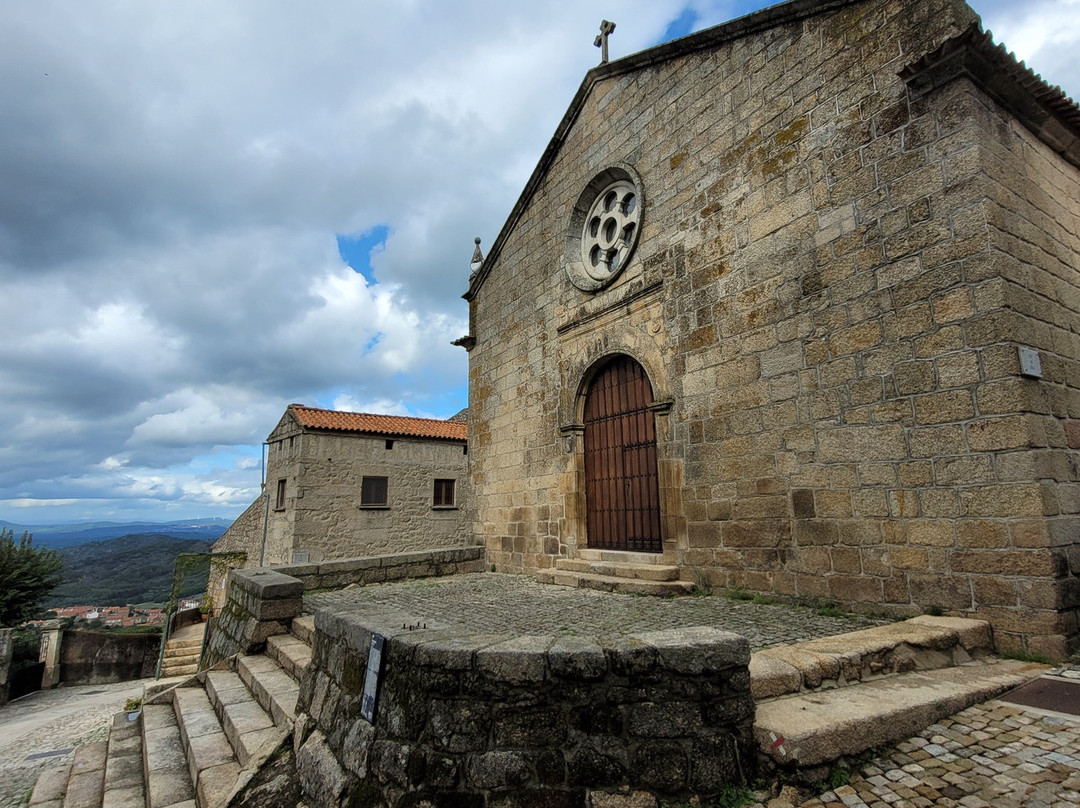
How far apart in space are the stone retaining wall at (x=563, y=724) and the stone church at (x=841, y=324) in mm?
2688

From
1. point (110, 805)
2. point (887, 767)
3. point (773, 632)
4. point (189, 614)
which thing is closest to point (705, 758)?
point (887, 767)

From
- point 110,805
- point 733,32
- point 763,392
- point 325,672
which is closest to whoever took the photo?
point 325,672

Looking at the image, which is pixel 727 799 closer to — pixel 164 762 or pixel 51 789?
pixel 164 762

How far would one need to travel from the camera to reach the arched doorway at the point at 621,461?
24.0 feet

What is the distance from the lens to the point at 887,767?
2.56 m

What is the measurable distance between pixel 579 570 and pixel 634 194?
17.5 feet

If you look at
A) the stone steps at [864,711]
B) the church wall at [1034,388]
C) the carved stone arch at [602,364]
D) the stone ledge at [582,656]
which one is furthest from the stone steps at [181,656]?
the church wall at [1034,388]

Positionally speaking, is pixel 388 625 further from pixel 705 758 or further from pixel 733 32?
pixel 733 32

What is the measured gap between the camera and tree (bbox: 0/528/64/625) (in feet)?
57.9

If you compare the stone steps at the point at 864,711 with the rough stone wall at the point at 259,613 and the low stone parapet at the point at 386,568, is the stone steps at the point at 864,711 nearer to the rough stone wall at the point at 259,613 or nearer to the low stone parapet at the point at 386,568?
the rough stone wall at the point at 259,613

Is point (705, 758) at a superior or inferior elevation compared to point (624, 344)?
inferior

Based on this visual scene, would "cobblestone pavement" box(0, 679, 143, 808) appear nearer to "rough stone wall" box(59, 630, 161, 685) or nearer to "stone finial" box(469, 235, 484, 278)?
"rough stone wall" box(59, 630, 161, 685)

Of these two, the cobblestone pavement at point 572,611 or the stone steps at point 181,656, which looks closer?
the cobblestone pavement at point 572,611

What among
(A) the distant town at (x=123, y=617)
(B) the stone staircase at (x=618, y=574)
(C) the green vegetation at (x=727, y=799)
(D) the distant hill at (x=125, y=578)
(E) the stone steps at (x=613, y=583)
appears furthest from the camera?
(D) the distant hill at (x=125, y=578)
